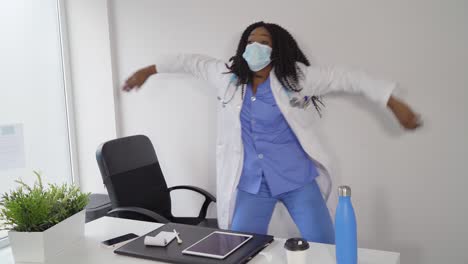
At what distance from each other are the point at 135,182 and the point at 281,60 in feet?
3.33

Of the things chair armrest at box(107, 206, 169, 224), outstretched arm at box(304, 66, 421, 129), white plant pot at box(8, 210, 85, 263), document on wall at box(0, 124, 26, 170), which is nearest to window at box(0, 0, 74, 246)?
document on wall at box(0, 124, 26, 170)

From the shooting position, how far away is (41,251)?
4.94ft

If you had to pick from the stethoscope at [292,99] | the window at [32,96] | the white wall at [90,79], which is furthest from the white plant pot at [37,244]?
the white wall at [90,79]

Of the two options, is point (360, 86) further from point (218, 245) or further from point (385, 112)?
point (218, 245)

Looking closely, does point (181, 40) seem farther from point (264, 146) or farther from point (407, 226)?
point (407, 226)

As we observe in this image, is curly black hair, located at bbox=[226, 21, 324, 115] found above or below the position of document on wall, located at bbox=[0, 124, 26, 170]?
above

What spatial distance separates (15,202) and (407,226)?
1.98 metres

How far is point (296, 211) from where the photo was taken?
7.41 feet

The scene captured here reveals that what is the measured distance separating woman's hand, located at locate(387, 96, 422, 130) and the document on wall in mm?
2359

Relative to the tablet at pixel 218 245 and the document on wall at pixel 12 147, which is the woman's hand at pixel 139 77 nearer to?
the document on wall at pixel 12 147

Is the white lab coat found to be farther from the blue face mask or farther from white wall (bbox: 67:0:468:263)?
white wall (bbox: 67:0:468:263)

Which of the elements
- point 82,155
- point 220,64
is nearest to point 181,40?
→ point 220,64

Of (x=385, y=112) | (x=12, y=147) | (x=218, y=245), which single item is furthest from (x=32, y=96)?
(x=385, y=112)

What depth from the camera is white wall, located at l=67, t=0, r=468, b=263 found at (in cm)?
233
